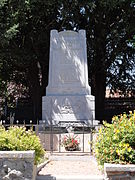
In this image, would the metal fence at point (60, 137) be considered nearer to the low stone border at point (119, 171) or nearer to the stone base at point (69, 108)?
the stone base at point (69, 108)

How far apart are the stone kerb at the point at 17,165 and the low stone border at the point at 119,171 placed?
1.27m

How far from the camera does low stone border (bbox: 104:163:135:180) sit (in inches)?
194

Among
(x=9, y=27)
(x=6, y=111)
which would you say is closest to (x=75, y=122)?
(x=9, y=27)

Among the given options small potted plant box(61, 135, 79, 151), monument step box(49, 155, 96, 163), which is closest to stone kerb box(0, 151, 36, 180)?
monument step box(49, 155, 96, 163)

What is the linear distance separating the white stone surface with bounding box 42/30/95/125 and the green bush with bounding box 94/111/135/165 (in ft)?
26.3

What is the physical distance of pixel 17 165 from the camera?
5.28 metres

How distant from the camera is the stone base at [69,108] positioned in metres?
14.2

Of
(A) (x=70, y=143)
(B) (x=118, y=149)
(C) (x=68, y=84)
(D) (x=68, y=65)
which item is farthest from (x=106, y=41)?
(B) (x=118, y=149)

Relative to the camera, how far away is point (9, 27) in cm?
1622

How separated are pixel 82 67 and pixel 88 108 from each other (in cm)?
204

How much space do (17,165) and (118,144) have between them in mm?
1741

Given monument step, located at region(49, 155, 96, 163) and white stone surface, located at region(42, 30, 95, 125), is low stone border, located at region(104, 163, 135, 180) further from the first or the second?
white stone surface, located at region(42, 30, 95, 125)

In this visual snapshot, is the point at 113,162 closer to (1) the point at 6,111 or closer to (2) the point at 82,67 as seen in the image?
(2) the point at 82,67

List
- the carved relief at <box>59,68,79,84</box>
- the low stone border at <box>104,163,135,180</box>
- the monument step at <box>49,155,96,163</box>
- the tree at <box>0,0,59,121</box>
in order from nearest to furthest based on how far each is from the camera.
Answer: the low stone border at <box>104,163,135,180</box>
the monument step at <box>49,155,96,163</box>
the carved relief at <box>59,68,79,84</box>
the tree at <box>0,0,59,121</box>
